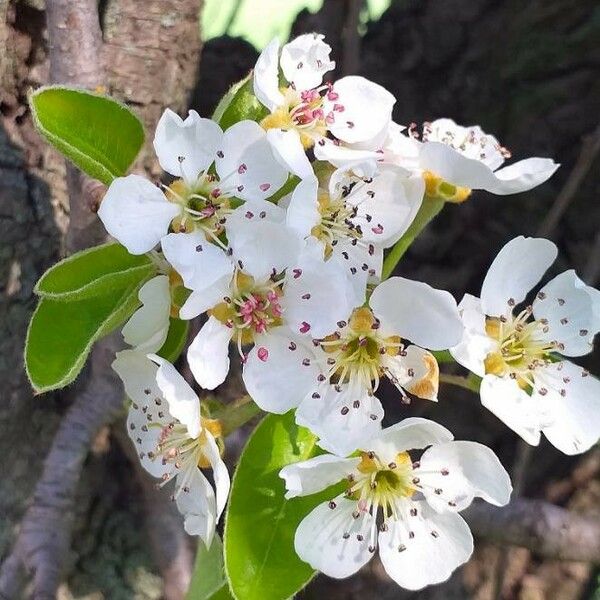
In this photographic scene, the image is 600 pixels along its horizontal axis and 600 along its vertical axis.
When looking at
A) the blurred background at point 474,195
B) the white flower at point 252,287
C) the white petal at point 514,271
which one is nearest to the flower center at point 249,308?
the white flower at point 252,287

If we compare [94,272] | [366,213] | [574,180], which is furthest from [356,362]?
[574,180]

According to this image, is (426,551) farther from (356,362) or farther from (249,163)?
(249,163)

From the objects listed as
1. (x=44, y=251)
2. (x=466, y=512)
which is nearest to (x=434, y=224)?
(x=466, y=512)

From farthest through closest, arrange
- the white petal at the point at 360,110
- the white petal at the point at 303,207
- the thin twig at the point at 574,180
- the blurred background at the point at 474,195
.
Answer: the thin twig at the point at 574,180, the blurred background at the point at 474,195, the white petal at the point at 360,110, the white petal at the point at 303,207

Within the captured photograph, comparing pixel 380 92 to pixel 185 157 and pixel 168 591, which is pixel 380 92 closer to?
pixel 185 157

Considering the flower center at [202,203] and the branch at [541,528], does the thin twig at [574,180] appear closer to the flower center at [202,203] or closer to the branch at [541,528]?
the branch at [541,528]
